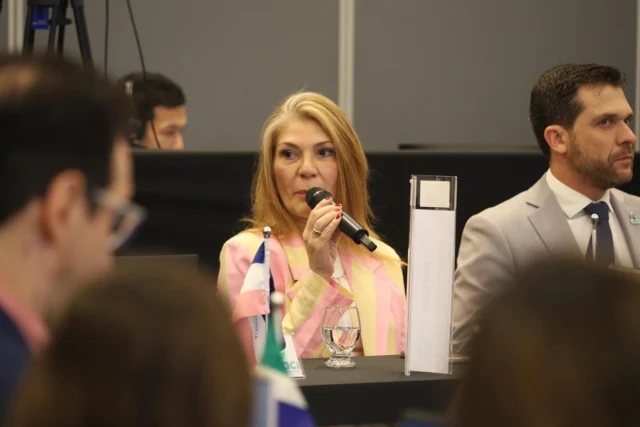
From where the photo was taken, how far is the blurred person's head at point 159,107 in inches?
172

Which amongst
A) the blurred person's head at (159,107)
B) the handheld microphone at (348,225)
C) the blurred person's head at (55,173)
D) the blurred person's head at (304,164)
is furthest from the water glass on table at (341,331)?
the blurred person's head at (159,107)

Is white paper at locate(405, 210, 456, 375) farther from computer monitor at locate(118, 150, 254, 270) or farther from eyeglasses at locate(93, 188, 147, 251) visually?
computer monitor at locate(118, 150, 254, 270)

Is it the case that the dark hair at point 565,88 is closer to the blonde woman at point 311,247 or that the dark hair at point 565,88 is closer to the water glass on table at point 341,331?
the blonde woman at point 311,247

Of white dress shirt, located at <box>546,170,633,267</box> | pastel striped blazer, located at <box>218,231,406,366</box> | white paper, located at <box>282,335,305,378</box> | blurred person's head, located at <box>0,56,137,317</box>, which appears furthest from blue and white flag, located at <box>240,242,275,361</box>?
white dress shirt, located at <box>546,170,633,267</box>

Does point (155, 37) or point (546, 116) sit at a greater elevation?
point (155, 37)

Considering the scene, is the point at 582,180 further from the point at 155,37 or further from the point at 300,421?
the point at 155,37

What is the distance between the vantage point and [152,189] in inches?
125

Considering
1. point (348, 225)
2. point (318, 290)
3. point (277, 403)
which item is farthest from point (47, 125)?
point (318, 290)

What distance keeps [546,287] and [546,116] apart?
2.56 m

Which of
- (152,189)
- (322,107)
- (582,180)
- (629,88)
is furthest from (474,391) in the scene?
(629,88)

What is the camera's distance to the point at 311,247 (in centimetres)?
241

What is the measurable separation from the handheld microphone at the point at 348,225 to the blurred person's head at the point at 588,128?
82 centimetres

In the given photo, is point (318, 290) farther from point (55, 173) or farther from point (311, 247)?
point (55, 173)

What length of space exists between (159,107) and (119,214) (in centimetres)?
343
